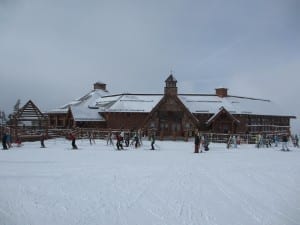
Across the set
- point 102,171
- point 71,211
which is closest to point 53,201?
point 71,211

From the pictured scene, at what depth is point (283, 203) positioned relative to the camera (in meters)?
9.43

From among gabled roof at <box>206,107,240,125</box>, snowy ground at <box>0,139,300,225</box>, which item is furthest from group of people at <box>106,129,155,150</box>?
gabled roof at <box>206,107,240,125</box>

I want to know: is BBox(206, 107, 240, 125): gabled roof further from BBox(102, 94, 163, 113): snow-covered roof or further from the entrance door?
BBox(102, 94, 163, 113): snow-covered roof

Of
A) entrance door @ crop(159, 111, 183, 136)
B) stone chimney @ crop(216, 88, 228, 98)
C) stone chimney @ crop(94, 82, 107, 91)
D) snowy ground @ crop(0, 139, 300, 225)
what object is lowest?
snowy ground @ crop(0, 139, 300, 225)

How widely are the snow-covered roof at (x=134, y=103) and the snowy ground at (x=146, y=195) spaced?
29532 millimetres

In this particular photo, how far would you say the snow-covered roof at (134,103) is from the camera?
45159mm

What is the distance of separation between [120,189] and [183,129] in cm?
3288

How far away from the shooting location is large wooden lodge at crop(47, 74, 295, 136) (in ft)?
141

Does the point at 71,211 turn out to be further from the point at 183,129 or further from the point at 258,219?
the point at 183,129

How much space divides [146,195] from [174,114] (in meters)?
34.1

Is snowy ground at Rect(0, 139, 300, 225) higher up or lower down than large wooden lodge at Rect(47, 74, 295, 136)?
lower down

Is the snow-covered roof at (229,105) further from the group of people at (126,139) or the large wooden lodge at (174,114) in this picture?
the group of people at (126,139)

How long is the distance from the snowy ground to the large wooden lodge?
26.6 meters

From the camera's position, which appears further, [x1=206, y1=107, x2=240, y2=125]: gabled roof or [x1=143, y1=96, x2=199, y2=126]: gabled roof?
[x1=206, y1=107, x2=240, y2=125]: gabled roof
